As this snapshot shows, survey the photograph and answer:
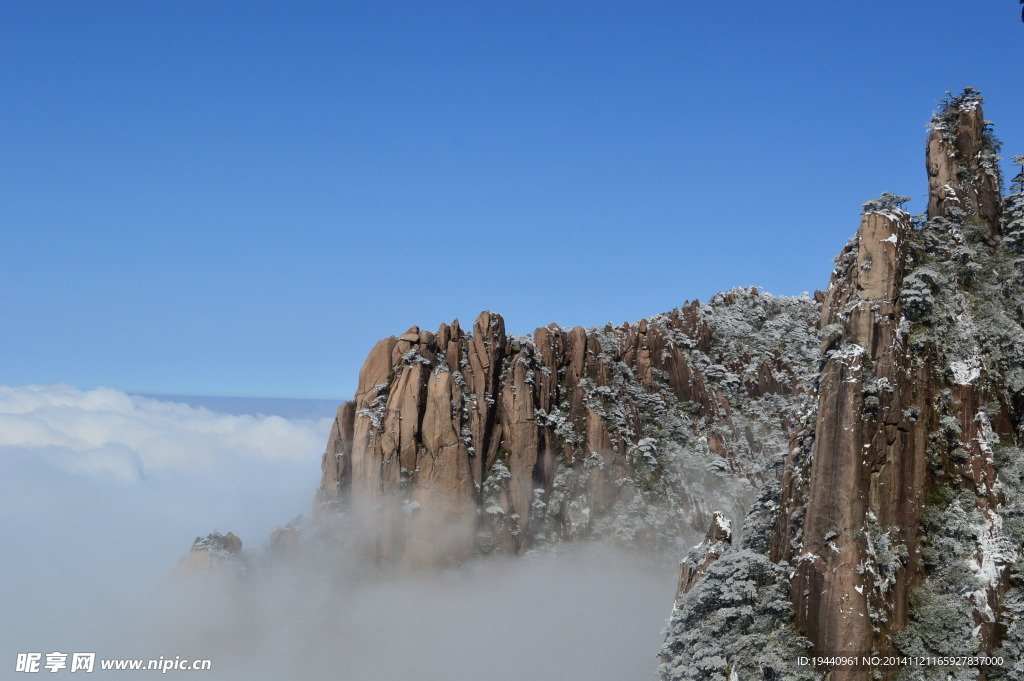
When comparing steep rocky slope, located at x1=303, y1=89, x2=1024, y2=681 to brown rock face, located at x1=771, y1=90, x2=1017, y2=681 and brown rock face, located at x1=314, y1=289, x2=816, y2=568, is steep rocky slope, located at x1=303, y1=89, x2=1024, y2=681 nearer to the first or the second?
brown rock face, located at x1=771, y1=90, x2=1017, y2=681

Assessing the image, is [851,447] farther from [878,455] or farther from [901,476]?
[901,476]

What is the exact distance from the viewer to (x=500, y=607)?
75.5 metres

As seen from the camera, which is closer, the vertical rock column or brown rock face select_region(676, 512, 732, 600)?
the vertical rock column

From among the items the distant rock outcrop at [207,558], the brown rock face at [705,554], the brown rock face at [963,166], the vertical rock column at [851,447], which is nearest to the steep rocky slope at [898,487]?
the vertical rock column at [851,447]

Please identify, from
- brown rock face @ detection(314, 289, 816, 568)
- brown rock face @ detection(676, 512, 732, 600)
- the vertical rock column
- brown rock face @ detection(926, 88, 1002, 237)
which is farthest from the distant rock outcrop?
brown rock face @ detection(926, 88, 1002, 237)

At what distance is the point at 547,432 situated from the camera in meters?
87.9

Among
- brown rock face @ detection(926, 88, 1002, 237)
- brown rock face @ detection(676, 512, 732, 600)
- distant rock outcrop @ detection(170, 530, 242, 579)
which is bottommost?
distant rock outcrop @ detection(170, 530, 242, 579)

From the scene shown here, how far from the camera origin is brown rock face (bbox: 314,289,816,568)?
7706 centimetres

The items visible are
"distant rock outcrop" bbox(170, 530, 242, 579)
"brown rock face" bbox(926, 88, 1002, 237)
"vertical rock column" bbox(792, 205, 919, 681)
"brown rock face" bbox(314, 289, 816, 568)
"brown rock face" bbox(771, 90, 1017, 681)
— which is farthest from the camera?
"brown rock face" bbox(314, 289, 816, 568)

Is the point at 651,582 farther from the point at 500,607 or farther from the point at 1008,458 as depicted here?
the point at 1008,458

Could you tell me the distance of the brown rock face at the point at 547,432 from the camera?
253 ft

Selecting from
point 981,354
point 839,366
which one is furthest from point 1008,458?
point 839,366

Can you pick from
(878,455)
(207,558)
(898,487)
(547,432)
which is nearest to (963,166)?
(878,455)

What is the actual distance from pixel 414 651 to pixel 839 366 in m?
51.2
